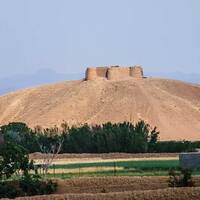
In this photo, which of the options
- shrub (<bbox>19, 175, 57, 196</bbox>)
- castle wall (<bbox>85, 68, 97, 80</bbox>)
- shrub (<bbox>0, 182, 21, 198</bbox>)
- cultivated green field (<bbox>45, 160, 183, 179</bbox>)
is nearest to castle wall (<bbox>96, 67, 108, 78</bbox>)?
castle wall (<bbox>85, 68, 97, 80</bbox>)

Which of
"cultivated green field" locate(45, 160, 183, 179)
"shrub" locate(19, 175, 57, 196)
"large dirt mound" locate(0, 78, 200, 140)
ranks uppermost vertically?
"shrub" locate(19, 175, 57, 196)

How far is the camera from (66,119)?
128 meters

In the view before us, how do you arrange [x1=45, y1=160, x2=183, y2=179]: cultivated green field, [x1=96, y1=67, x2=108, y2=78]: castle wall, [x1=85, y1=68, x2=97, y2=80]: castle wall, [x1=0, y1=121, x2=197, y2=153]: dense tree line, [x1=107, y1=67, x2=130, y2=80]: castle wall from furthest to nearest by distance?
1. [x1=96, y1=67, x2=108, y2=78]: castle wall
2. [x1=85, y1=68, x2=97, y2=80]: castle wall
3. [x1=107, y1=67, x2=130, y2=80]: castle wall
4. [x1=0, y1=121, x2=197, y2=153]: dense tree line
5. [x1=45, y1=160, x2=183, y2=179]: cultivated green field

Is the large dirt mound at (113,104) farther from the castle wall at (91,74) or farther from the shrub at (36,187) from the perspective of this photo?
the shrub at (36,187)

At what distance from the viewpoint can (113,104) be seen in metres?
131

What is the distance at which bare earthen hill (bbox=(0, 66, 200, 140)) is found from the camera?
124 metres

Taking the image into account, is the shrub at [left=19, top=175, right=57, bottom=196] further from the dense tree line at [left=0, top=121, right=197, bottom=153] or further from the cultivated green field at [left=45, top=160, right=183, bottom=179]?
the dense tree line at [left=0, top=121, right=197, bottom=153]

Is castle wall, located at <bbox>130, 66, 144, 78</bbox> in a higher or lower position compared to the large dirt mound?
higher

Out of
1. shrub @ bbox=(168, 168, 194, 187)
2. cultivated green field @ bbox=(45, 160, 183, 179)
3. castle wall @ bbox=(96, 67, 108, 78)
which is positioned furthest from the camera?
castle wall @ bbox=(96, 67, 108, 78)

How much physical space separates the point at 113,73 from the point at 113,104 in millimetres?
13705

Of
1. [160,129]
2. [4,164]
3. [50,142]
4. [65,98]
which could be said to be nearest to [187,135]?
[160,129]

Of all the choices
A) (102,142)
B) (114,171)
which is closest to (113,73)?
(102,142)

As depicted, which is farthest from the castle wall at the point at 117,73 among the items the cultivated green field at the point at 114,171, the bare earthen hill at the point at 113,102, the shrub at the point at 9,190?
the shrub at the point at 9,190

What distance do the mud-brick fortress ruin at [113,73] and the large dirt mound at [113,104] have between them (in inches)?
62.3
